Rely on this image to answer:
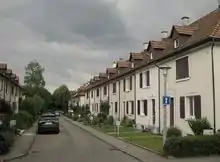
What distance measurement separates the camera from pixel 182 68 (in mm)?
23312

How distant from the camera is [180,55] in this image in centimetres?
2320

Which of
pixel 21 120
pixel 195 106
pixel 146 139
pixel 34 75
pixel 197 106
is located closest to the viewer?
pixel 197 106

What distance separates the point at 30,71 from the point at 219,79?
269 feet

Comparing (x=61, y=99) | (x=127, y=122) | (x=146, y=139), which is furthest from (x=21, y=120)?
(x=61, y=99)

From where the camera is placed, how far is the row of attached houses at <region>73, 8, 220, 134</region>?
64.0 feet

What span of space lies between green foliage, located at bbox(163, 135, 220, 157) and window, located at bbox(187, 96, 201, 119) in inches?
181

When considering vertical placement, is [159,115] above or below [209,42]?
below

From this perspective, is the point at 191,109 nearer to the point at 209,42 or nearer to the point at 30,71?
the point at 209,42

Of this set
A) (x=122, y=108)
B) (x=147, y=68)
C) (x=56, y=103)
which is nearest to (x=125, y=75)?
(x=122, y=108)

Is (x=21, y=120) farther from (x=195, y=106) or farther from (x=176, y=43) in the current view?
(x=195, y=106)

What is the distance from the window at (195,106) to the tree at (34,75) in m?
76.2

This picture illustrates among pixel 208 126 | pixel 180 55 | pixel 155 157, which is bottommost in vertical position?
pixel 155 157

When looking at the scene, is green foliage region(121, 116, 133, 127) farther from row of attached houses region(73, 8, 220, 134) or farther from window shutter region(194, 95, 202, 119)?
window shutter region(194, 95, 202, 119)

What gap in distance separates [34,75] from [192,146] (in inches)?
3300
